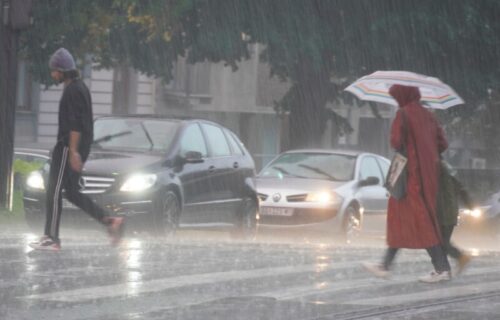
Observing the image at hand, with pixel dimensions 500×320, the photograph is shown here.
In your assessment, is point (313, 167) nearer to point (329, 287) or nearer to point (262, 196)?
point (262, 196)

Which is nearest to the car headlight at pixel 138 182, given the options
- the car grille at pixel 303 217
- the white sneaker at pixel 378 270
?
the white sneaker at pixel 378 270

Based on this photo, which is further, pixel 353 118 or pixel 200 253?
pixel 353 118

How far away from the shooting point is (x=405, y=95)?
1117 centimetres

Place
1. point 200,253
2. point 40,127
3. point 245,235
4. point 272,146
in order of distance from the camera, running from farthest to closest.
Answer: point 272,146 < point 40,127 < point 245,235 < point 200,253

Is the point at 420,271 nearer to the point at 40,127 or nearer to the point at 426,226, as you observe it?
the point at 426,226

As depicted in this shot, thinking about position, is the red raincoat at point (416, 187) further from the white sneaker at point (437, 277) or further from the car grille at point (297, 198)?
the car grille at point (297, 198)

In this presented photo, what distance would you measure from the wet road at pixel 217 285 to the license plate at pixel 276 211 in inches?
295

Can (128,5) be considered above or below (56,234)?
above

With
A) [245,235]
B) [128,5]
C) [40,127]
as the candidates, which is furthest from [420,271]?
[40,127]

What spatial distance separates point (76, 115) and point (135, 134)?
5.19 meters

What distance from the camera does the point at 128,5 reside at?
31234 mm

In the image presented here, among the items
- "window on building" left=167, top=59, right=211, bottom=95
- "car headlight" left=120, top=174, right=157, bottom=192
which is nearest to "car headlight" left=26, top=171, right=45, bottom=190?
"car headlight" left=120, top=174, right=157, bottom=192

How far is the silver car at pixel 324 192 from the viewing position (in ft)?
71.2

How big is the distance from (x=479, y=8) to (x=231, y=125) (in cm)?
2542
